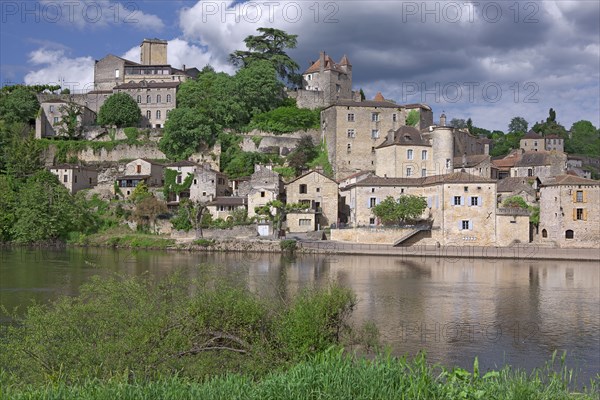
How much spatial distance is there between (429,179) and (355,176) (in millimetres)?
7098

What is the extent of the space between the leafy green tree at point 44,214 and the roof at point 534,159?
130ft

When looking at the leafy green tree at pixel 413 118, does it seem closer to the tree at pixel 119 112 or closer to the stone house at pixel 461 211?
the stone house at pixel 461 211

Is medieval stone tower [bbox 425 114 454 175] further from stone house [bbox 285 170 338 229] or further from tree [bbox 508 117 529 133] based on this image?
tree [bbox 508 117 529 133]

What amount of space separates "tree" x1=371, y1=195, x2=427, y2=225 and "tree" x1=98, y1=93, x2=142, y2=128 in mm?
30656

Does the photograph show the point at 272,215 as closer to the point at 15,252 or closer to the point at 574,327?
the point at 15,252

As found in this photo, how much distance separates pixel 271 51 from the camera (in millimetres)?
69375

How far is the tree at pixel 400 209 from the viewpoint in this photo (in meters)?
45.1

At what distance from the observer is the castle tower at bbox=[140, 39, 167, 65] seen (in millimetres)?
78000

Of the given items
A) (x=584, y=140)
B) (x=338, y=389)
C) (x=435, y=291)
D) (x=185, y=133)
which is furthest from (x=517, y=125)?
(x=338, y=389)

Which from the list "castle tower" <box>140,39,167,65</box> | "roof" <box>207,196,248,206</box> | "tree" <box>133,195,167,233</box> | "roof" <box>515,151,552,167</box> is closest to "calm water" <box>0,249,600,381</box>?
"tree" <box>133,195,167,233</box>

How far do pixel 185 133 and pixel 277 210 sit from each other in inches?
600

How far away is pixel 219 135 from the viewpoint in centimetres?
5944

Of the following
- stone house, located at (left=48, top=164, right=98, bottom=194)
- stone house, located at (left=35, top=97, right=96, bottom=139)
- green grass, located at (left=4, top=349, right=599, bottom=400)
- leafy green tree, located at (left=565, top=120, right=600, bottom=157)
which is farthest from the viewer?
leafy green tree, located at (left=565, top=120, right=600, bottom=157)

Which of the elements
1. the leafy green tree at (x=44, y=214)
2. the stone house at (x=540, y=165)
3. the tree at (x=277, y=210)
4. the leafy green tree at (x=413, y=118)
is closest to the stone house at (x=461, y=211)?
the tree at (x=277, y=210)
